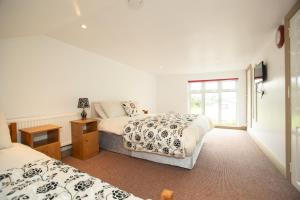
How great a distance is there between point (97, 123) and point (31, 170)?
1.91m

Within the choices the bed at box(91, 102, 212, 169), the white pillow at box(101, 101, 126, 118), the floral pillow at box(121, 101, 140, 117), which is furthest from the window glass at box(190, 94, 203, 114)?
the white pillow at box(101, 101, 126, 118)

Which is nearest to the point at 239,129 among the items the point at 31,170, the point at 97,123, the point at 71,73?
the point at 97,123

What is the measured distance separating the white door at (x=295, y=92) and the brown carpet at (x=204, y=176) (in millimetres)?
293

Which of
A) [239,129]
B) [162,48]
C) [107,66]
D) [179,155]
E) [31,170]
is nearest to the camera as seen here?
[31,170]

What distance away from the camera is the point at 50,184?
106 cm

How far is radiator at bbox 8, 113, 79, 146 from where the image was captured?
2357 millimetres

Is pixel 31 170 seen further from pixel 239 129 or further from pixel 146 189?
pixel 239 129

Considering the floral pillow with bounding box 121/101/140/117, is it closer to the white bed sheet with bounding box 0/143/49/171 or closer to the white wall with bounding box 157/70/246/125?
the white bed sheet with bounding box 0/143/49/171

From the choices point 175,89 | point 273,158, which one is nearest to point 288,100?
point 273,158

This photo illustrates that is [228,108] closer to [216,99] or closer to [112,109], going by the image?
[216,99]

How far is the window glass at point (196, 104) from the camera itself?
20.7ft

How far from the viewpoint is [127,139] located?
2.68 m

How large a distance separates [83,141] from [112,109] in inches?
40.5

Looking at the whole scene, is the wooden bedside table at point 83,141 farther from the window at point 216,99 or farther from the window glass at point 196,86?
the window glass at point 196,86
